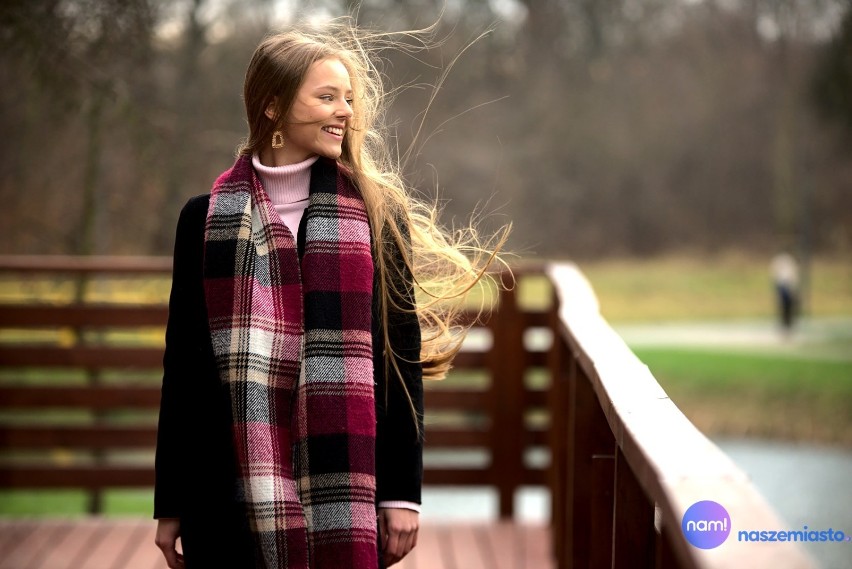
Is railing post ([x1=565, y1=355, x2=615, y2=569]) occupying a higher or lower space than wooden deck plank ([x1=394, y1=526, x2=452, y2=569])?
higher

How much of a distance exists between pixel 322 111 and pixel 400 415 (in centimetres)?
56

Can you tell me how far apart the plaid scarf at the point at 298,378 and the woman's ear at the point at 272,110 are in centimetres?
17

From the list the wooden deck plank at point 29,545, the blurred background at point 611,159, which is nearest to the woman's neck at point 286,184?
the wooden deck plank at point 29,545

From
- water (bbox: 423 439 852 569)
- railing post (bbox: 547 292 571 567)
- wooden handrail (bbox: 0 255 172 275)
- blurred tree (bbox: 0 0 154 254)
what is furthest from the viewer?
water (bbox: 423 439 852 569)

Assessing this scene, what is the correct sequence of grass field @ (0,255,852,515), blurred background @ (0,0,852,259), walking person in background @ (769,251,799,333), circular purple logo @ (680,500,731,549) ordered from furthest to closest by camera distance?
1. blurred background @ (0,0,852,259)
2. walking person in background @ (769,251,799,333)
3. grass field @ (0,255,852,515)
4. circular purple logo @ (680,500,731,549)

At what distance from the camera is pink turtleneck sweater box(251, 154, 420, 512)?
1862 millimetres

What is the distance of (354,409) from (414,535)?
0.29 metres

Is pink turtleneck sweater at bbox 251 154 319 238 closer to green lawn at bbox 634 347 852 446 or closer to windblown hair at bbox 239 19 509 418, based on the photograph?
windblown hair at bbox 239 19 509 418

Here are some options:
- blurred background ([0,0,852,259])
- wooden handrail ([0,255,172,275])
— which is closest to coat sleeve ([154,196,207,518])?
wooden handrail ([0,255,172,275])

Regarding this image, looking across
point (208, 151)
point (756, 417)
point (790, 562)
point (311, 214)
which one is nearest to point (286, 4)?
point (208, 151)

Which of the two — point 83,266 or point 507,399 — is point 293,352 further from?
point 83,266

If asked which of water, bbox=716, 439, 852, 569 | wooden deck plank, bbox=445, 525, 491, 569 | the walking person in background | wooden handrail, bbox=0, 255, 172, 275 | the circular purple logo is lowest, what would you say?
water, bbox=716, 439, 852, 569

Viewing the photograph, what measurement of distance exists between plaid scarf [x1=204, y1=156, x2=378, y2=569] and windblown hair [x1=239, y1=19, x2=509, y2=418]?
11 cm

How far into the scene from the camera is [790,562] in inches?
31.8
